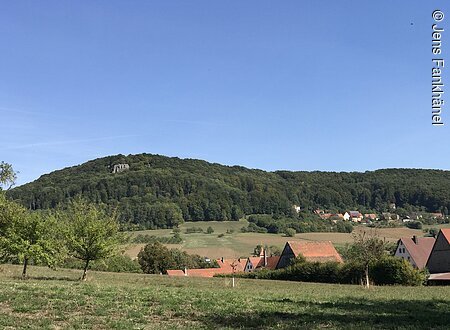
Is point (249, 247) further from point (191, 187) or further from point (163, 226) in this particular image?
point (191, 187)

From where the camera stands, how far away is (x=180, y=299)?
765 inches

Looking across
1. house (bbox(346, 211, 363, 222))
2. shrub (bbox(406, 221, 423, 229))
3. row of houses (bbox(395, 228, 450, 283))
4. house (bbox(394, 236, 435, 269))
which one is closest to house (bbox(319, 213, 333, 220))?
house (bbox(346, 211, 363, 222))

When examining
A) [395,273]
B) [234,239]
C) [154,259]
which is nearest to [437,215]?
[234,239]

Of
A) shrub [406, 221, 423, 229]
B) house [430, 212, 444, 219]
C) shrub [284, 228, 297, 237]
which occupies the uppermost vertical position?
house [430, 212, 444, 219]

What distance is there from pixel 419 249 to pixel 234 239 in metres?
57.9

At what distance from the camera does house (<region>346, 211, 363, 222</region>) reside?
161 meters

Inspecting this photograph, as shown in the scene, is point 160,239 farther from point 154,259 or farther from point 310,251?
point 310,251

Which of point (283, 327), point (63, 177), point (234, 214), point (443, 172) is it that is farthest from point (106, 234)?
point (443, 172)

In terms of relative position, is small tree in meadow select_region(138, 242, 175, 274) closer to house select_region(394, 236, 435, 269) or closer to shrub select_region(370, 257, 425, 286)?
house select_region(394, 236, 435, 269)

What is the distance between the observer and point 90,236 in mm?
34406

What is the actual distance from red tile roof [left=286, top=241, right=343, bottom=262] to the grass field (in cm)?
3188

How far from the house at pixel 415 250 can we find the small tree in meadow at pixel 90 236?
53.2 meters

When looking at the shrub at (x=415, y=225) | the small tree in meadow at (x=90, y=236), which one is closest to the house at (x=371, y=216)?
the shrub at (x=415, y=225)

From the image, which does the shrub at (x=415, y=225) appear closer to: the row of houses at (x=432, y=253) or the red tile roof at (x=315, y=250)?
the row of houses at (x=432, y=253)
